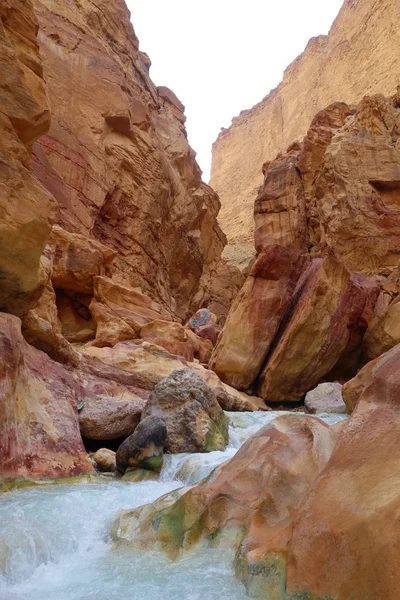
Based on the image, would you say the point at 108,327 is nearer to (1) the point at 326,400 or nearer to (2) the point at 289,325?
(2) the point at 289,325

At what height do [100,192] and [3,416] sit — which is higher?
[100,192]

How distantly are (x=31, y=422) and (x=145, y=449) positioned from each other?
4.53 ft

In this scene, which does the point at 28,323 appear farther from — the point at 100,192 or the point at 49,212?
the point at 100,192

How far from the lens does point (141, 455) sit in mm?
5457

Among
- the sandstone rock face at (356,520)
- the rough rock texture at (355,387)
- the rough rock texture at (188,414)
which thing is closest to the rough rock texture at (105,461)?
the rough rock texture at (188,414)

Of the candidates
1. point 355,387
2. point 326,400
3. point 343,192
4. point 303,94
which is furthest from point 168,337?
point 303,94

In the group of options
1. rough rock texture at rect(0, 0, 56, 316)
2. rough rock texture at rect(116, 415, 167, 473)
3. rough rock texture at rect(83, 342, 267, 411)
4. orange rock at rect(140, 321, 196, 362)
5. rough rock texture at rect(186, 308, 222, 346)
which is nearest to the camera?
rough rock texture at rect(116, 415, 167, 473)

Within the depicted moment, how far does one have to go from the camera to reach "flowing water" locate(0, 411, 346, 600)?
2785 millimetres

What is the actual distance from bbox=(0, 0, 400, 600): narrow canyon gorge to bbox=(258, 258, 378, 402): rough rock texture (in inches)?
2.4

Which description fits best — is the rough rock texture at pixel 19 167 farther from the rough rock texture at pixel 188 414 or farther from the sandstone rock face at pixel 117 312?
the sandstone rock face at pixel 117 312

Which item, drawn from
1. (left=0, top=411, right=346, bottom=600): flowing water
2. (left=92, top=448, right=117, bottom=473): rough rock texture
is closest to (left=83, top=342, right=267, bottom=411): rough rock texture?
(left=92, top=448, right=117, bottom=473): rough rock texture

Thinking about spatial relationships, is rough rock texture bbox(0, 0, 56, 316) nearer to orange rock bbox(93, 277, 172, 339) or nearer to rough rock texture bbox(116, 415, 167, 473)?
rough rock texture bbox(116, 415, 167, 473)

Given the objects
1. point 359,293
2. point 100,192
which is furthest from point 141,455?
point 100,192

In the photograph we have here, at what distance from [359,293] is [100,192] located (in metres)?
10.9
